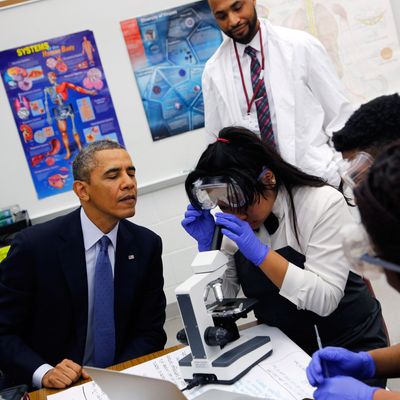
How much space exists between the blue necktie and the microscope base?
617mm

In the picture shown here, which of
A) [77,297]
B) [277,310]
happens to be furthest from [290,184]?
[77,297]

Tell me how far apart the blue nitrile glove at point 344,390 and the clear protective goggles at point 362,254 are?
9.4 inches

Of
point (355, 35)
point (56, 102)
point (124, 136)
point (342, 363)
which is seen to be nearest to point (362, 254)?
point (342, 363)

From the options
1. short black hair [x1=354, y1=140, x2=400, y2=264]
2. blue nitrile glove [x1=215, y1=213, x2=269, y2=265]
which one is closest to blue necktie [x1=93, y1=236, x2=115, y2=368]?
blue nitrile glove [x1=215, y1=213, x2=269, y2=265]

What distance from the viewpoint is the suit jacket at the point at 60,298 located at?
77.2 inches

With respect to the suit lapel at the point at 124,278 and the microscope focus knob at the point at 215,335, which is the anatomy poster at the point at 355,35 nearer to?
the suit lapel at the point at 124,278

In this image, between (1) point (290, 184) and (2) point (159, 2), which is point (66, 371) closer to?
(1) point (290, 184)

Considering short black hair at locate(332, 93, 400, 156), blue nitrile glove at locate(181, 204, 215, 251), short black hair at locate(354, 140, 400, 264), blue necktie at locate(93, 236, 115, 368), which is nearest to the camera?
short black hair at locate(354, 140, 400, 264)

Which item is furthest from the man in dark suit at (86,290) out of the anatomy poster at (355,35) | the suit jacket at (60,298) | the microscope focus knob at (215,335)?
the anatomy poster at (355,35)

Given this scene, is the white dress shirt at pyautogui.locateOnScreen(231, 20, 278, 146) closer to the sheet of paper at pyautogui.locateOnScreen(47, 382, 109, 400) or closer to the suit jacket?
the suit jacket

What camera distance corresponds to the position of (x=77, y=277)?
1970 millimetres

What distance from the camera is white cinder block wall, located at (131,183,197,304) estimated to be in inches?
146

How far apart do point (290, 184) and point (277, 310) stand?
35 centimetres

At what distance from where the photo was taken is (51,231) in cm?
203
